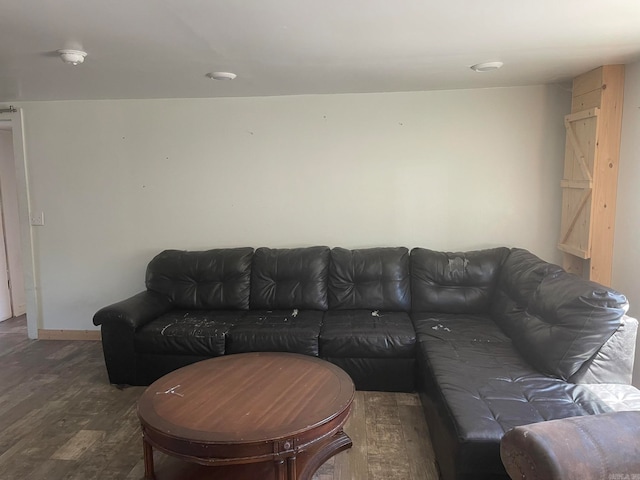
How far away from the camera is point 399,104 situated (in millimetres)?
3889

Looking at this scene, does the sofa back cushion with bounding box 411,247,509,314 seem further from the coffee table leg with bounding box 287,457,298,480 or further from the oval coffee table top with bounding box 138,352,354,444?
the coffee table leg with bounding box 287,457,298,480

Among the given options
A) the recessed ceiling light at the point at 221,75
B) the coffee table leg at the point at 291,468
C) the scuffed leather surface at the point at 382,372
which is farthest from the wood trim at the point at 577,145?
the coffee table leg at the point at 291,468

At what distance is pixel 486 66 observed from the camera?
3.04 meters

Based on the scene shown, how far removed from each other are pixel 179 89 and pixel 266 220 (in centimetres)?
131

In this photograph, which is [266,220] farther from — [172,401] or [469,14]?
[469,14]

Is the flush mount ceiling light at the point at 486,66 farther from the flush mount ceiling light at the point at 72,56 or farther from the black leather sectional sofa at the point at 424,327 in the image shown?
the flush mount ceiling light at the point at 72,56

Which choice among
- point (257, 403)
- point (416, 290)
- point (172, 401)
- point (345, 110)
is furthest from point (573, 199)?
point (172, 401)

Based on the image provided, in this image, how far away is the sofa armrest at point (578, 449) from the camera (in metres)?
1.39

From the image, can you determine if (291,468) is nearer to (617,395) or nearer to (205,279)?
(617,395)

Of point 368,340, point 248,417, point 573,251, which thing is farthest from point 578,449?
point 573,251

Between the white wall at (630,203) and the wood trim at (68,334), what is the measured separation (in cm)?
445

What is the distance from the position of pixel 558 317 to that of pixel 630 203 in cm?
119

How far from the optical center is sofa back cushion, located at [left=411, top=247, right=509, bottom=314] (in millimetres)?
3523

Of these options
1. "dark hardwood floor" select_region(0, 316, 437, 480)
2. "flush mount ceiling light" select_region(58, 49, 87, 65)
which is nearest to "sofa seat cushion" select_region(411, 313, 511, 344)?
"dark hardwood floor" select_region(0, 316, 437, 480)
